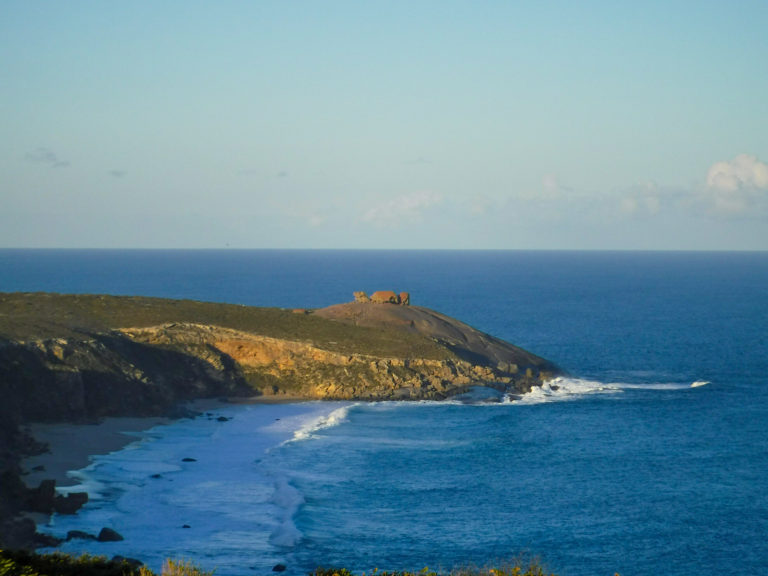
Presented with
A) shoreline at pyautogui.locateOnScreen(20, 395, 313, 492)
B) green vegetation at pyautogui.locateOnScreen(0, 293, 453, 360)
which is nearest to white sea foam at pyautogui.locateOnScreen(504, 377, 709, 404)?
green vegetation at pyautogui.locateOnScreen(0, 293, 453, 360)

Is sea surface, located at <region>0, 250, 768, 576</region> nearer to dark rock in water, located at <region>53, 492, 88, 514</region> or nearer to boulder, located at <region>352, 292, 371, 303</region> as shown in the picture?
dark rock in water, located at <region>53, 492, 88, 514</region>

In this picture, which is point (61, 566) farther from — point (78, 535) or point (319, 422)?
point (319, 422)

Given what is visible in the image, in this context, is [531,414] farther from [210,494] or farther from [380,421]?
[210,494]

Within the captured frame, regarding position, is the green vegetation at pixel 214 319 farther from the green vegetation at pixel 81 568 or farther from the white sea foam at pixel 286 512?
the green vegetation at pixel 81 568

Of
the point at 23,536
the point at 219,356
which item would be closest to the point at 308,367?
the point at 219,356

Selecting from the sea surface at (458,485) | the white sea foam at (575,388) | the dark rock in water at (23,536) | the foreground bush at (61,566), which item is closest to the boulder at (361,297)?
the white sea foam at (575,388)

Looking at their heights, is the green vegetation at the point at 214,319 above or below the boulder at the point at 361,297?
below

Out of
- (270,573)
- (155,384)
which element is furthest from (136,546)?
(155,384)
